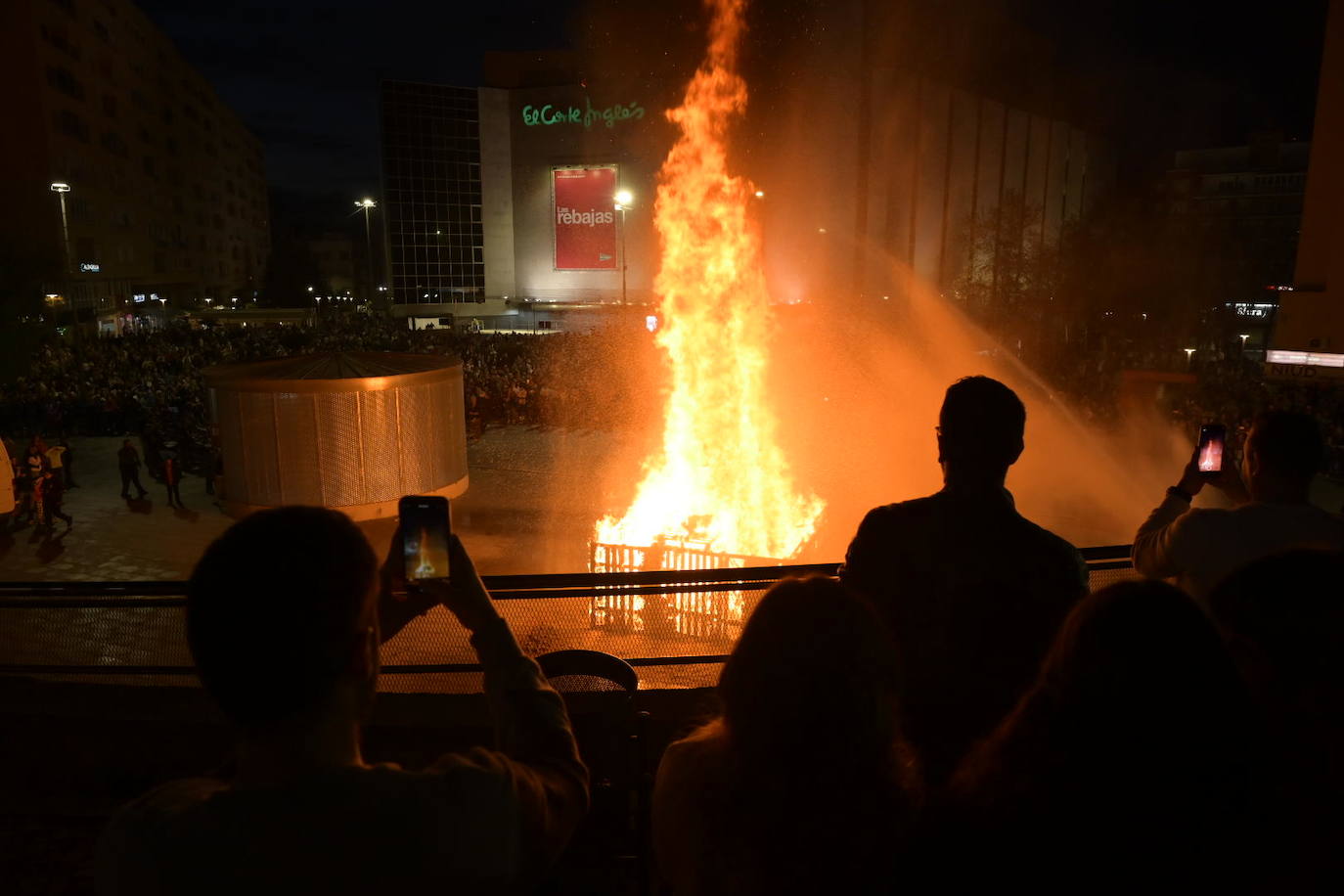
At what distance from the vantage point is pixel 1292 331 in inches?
953

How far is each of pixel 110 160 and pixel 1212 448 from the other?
59913 mm

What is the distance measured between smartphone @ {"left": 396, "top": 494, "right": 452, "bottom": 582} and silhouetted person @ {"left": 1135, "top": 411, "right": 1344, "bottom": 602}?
8.00 feet

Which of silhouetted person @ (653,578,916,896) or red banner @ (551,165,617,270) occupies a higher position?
red banner @ (551,165,617,270)

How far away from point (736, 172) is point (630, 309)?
40.1 feet

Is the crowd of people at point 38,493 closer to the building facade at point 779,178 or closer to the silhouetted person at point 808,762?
the silhouetted person at point 808,762

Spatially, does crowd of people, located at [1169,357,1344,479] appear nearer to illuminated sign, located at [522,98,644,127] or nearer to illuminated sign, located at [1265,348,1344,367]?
illuminated sign, located at [1265,348,1344,367]

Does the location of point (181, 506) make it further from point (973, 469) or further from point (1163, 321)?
point (1163, 321)

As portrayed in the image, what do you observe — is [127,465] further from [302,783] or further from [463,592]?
[302,783]

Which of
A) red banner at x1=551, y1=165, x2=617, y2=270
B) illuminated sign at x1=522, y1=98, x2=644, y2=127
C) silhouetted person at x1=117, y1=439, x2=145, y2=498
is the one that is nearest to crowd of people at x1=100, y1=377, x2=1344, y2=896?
silhouetted person at x1=117, y1=439, x2=145, y2=498

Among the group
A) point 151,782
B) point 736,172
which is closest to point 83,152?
point 736,172

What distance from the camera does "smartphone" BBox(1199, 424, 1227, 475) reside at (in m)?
3.39

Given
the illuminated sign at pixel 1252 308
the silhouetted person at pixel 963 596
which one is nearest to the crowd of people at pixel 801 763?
the silhouetted person at pixel 963 596

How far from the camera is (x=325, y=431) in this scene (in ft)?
35.5

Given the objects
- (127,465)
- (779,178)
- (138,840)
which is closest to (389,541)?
(127,465)
